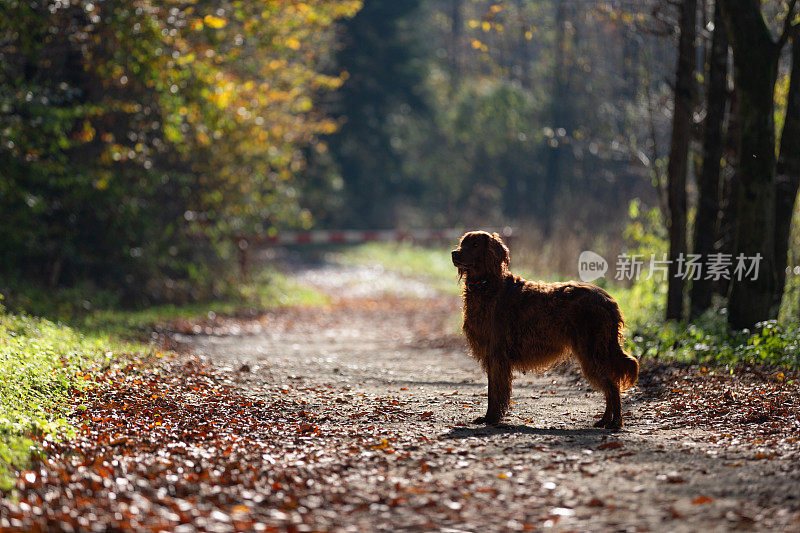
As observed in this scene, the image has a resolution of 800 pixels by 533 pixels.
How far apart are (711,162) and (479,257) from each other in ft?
18.6

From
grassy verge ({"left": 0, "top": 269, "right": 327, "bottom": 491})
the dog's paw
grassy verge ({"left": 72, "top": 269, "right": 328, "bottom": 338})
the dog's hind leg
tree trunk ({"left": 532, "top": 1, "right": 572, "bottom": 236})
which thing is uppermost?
tree trunk ({"left": 532, "top": 1, "right": 572, "bottom": 236})

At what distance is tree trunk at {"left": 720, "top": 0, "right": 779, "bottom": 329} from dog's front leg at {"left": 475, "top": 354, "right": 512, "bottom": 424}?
4271 millimetres

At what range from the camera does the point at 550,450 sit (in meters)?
6.44

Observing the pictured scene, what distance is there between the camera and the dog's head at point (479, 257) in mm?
7637

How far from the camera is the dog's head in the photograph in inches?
301

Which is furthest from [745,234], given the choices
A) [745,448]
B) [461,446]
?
[461,446]

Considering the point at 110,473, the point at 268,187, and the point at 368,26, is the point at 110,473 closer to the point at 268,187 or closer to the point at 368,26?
the point at 268,187

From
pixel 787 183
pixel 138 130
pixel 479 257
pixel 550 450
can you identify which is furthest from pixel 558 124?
pixel 550 450

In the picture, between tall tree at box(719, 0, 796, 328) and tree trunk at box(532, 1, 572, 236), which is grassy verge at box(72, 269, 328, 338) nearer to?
tall tree at box(719, 0, 796, 328)

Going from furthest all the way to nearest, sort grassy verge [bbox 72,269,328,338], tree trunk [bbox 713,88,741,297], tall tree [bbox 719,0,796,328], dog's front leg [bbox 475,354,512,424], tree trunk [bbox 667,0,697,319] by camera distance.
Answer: grassy verge [bbox 72,269,328,338]
tree trunk [bbox 713,88,741,297]
tree trunk [bbox 667,0,697,319]
tall tree [bbox 719,0,796,328]
dog's front leg [bbox 475,354,512,424]

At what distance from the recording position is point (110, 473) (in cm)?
571

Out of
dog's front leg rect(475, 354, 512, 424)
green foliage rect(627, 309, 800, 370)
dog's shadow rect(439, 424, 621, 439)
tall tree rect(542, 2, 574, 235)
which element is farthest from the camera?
tall tree rect(542, 2, 574, 235)

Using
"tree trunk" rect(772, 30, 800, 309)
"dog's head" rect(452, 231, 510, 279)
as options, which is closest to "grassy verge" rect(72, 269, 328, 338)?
"dog's head" rect(452, 231, 510, 279)

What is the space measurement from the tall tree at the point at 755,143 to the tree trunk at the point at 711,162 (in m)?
1.34
